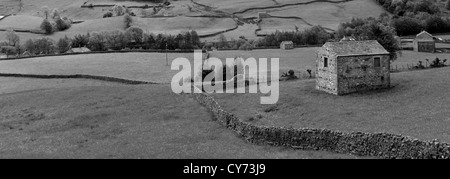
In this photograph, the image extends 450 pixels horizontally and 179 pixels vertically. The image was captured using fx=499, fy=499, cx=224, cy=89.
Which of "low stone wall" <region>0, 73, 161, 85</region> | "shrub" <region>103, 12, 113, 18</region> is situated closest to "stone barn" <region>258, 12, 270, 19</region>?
"shrub" <region>103, 12, 113, 18</region>

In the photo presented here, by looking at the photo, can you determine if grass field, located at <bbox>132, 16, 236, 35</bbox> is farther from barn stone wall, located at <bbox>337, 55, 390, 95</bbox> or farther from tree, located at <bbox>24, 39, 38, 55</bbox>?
barn stone wall, located at <bbox>337, 55, 390, 95</bbox>

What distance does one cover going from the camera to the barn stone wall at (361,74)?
60.0 meters

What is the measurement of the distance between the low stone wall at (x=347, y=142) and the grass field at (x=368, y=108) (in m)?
6.71

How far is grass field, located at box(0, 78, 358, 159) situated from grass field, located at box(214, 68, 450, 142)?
21.2 ft

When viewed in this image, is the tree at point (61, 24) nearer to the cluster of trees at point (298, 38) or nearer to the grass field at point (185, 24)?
the grass field at point (185, 24)

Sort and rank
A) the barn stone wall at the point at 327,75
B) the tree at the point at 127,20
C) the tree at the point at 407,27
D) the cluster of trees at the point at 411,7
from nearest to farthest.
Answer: the barn stone wall at the point at 327,75
the tree at the point at 407,27
the tree at the point at 127,20
the cluster of trees at the point at 411,7

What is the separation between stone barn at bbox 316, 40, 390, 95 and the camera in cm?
5997

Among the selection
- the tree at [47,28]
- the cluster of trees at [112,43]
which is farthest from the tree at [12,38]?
the tree at [47,28]

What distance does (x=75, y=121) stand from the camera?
52188 mm

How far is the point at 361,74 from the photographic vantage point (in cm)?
6078

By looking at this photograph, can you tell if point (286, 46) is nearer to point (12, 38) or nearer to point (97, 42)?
point (97, 42)

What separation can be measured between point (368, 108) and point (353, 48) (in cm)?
→ 1221

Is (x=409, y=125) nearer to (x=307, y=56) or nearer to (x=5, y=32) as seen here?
(x=307, y=56)

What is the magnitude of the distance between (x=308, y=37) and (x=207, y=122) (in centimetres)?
8966
